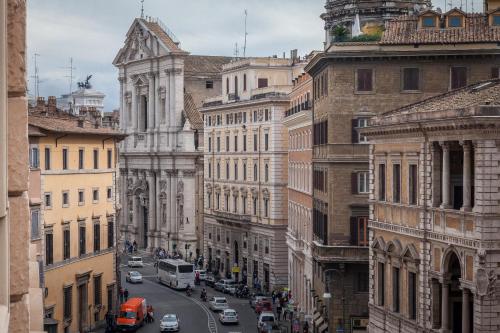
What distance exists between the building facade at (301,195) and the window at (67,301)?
1296cm

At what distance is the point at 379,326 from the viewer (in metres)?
43.1

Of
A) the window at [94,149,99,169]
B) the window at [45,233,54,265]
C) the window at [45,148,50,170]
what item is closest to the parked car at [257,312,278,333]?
the window at [94,149,99,169]

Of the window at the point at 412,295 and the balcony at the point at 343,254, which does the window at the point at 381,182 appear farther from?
the balcony at the point at 343,254

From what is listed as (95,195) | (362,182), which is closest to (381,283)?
(362,182)

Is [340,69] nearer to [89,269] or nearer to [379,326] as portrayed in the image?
[379,326]

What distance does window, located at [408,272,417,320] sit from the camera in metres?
38.9

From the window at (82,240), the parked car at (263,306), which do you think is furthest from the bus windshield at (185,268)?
the window at (82,240)

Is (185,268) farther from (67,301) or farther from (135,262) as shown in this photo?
(67,301)

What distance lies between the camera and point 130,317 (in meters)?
64.6

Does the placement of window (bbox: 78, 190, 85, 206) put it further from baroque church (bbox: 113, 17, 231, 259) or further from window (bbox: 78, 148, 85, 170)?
baroque church (bbox: 113, 17, 231, 259)

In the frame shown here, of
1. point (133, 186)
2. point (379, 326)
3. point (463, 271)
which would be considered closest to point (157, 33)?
point (133, 186)

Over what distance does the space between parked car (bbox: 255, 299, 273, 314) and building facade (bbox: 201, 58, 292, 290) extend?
9.26 meters

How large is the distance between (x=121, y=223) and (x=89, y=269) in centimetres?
6057

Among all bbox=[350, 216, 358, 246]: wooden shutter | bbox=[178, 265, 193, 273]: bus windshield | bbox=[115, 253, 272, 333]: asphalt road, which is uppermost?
bbox=[350, 216, 358, 246]: wooden shutter
